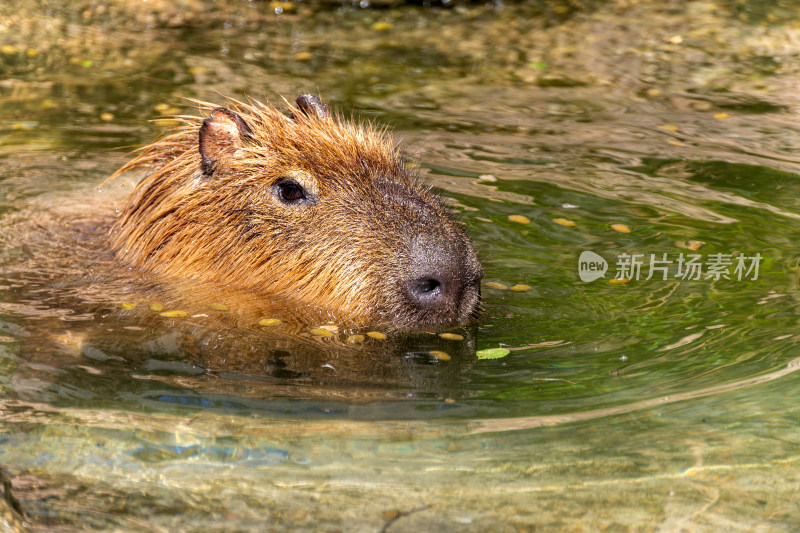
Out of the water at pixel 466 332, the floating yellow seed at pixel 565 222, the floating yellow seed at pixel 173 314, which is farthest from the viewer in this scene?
the floating yellow seed at pixel 565 222

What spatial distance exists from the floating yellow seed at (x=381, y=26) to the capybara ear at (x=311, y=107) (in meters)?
5.63

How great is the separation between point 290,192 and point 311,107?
63 centimetres

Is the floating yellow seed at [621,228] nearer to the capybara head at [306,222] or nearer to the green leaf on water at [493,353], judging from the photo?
the capybara head at [306,222]

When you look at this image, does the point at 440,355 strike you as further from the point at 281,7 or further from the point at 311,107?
the point at 281,7

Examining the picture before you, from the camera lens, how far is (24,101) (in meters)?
8.80

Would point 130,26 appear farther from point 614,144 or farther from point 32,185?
point 614,144

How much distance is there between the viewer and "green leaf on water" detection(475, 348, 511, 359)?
15.6 ft

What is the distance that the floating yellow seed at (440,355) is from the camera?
475 cm

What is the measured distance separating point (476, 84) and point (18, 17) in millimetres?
5081

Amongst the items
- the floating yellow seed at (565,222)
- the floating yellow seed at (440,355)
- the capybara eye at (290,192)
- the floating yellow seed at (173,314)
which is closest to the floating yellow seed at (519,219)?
the floating yellow seed at (565,222)

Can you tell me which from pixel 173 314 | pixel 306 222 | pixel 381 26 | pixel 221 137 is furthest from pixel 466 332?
pixel 381 26
